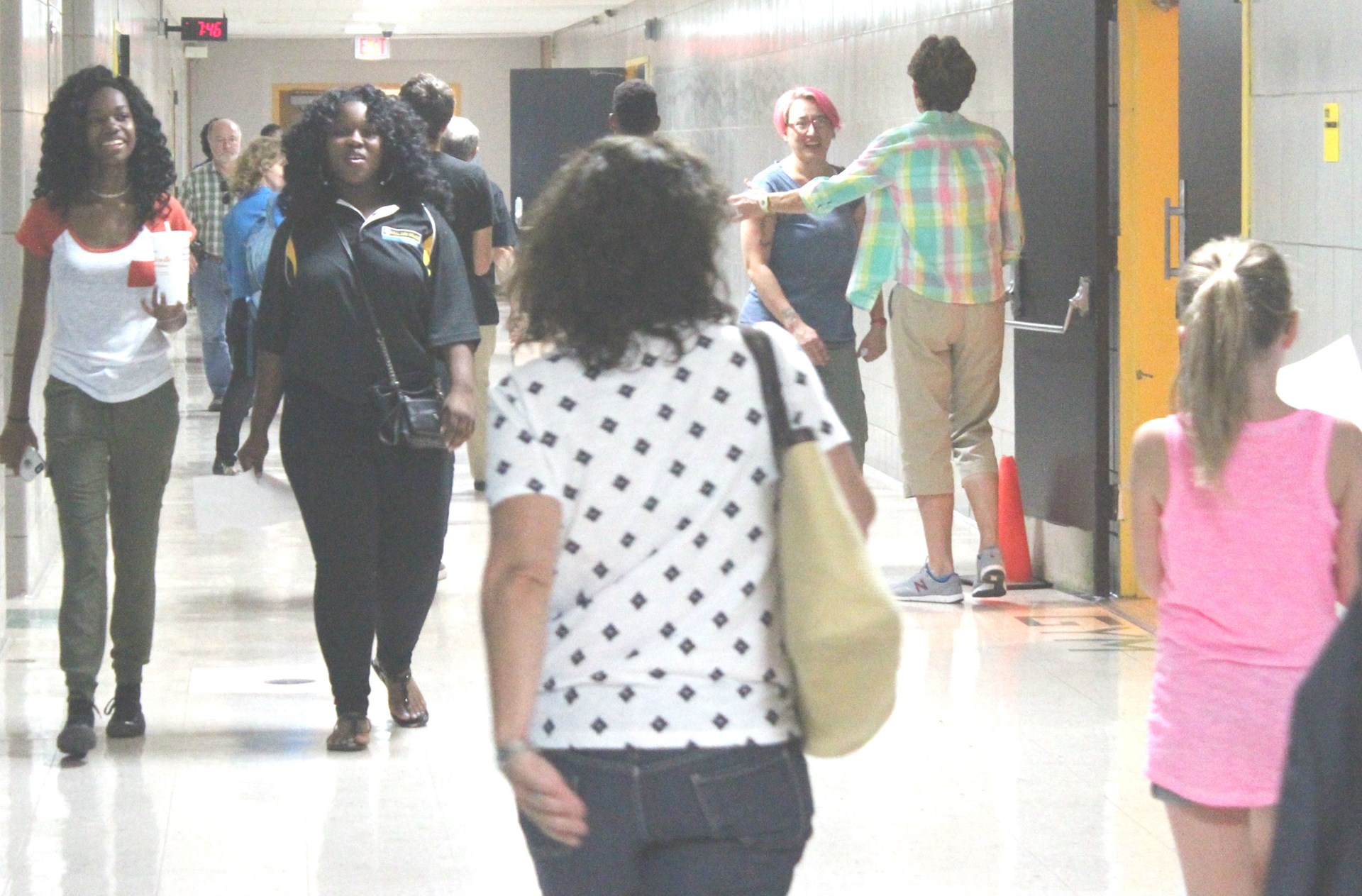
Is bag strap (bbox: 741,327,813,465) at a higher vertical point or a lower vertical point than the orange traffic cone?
higher

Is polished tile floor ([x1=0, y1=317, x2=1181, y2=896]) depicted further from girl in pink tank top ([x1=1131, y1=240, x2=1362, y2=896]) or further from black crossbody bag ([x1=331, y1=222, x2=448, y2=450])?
girl in pink tank top ([x1=1131, y1=240, x2=1362, y2=896])

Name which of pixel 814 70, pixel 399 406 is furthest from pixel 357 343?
pixel 814 70

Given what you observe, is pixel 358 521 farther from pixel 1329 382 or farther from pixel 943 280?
pixel 943 280

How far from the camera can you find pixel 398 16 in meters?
24.7

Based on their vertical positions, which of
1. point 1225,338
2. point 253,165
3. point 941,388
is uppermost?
point 253,165

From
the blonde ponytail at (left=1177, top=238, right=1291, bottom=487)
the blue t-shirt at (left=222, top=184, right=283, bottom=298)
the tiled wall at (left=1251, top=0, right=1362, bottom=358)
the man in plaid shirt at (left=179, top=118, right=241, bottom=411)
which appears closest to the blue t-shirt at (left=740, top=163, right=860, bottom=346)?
the tiled wall at (left=1251, top=0, right=1362, bottom=358)

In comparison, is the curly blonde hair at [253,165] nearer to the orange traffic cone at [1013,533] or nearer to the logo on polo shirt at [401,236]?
the orange traffic cone at [1013,533]

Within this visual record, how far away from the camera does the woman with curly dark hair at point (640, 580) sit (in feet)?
7.27

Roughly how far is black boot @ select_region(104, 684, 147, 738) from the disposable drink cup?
1057mm

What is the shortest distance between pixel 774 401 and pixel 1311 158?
3.43 m

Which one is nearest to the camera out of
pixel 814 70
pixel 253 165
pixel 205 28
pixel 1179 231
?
pixel 1179 231

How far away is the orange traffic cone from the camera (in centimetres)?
730

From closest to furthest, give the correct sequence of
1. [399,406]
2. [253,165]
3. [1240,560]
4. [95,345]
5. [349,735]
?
1. [1240,560]
2. [399,406]
3. [95,345]
4. [349,735]
5. [253,165]

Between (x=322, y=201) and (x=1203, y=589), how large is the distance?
274 centimetres
